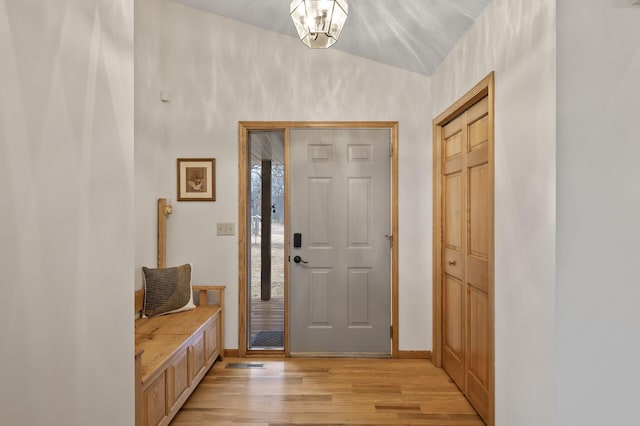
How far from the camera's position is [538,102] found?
5.83 ft

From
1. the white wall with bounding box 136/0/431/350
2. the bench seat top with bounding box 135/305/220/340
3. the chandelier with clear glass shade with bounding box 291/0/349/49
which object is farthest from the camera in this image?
the white wall with bounding box 136/0/431/350

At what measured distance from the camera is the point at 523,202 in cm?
193

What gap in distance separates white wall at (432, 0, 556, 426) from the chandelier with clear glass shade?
0.86 metres

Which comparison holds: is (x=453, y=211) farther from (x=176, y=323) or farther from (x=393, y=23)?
(x=176, y=323)

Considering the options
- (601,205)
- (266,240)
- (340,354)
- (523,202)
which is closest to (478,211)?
(523,202)

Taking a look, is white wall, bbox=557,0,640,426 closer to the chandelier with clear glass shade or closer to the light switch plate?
the chandelier with clear glass shade

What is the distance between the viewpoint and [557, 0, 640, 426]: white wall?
1590 mm

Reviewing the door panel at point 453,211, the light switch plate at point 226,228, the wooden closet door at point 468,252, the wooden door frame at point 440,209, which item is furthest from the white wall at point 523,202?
the light switch plate at point 226,228

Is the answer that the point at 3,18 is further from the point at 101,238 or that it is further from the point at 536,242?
the point at 536,242

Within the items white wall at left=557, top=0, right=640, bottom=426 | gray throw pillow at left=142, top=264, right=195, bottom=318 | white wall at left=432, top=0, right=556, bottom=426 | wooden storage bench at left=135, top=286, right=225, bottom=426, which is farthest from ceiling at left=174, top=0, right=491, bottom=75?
wooden storage bench at left=135, top=286, right=225, bottom=426

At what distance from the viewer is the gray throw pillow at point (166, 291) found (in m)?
3.26

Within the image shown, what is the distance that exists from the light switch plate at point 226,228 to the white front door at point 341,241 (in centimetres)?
52

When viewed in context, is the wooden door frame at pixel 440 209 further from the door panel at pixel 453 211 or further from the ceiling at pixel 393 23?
the ceiling at pixel 393 23

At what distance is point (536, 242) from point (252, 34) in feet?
9.68
